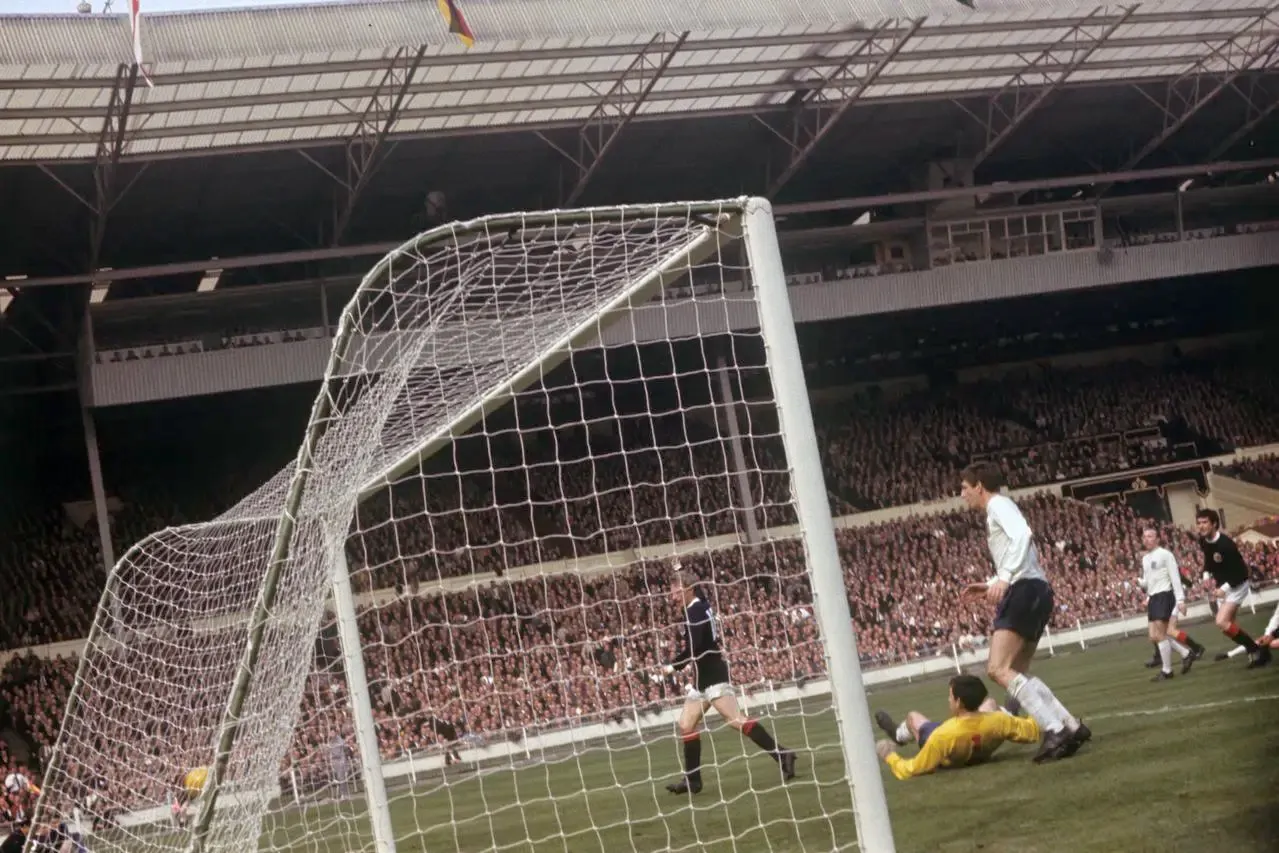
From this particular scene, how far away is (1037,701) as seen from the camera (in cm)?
855

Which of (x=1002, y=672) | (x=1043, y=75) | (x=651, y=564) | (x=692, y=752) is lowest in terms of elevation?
(x=692, y=752)

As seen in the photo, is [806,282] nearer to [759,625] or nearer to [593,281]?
[759,625]

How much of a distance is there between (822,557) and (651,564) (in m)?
19.4

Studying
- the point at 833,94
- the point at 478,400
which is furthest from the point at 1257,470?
the point at 478,400

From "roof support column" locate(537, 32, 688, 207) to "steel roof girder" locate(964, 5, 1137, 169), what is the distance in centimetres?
813

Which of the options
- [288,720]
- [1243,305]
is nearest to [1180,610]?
[288,720]

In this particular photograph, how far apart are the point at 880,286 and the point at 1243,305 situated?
46.3 ft

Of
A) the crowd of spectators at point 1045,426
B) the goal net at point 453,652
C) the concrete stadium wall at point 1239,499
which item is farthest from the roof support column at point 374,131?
the concrete stadium wall at point 1239,499

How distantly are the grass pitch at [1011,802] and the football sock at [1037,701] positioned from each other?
8.9 inches

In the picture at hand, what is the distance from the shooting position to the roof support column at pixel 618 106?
26328 millimetres

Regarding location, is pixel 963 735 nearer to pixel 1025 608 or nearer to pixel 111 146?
pixel 1025 608

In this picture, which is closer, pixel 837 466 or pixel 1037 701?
pixel 1037 701

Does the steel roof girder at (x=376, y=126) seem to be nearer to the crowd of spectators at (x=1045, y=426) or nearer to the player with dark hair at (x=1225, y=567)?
the crowd of spectators at (x=1045, y=426)

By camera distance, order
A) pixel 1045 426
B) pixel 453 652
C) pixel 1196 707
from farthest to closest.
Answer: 1. pixel 1045 426
2. pixel 453 652
3. pixel 1196 707
